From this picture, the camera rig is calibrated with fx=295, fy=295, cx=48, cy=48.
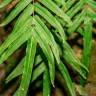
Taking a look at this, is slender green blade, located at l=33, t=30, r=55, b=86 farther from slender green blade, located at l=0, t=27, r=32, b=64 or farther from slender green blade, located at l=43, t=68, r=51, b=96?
slender green blade, located at l=43, t=68, r=51, b=96

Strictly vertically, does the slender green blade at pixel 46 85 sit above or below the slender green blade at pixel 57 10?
below

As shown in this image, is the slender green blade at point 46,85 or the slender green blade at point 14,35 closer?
the slender green blade at point 14,35

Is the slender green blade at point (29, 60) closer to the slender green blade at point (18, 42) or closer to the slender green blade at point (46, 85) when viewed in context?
the slender green blade at point (18, 42)

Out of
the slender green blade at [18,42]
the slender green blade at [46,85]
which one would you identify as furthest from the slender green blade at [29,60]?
the slender green blade at [46,85]

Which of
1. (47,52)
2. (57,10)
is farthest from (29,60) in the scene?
(57,10)

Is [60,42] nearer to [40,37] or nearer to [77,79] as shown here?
[40,37]

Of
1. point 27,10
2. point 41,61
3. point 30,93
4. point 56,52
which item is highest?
point 27,10

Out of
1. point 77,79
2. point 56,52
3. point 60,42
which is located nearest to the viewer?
point 56,52

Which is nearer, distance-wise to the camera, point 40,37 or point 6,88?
point 40,37

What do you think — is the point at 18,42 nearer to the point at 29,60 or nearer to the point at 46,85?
the point at 29,60

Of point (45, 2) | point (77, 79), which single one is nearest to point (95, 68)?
point (77, 79)

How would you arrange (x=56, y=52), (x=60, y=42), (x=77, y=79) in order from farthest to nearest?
(x=77, y=79) < (x=60, y=42) < (x=56, y=52)
